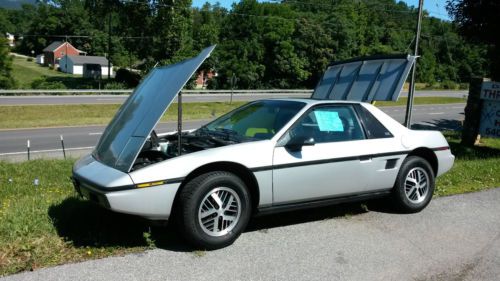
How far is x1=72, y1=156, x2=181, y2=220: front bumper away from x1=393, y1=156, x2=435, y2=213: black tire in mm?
2754

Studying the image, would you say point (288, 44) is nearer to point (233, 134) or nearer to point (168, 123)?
point (168, 123)

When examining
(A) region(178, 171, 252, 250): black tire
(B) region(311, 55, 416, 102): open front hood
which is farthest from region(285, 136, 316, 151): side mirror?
(B) region(311, 55, 416, 102): open front hood

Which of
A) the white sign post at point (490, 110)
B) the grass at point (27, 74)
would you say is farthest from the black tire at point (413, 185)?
the grass at point (27, 74)

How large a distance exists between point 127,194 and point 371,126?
2.92 m

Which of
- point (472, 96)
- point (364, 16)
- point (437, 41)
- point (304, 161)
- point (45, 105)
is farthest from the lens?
point (437, 41)

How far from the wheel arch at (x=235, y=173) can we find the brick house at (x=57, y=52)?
338 ft

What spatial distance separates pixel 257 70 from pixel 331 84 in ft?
186

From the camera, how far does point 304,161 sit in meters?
4.87

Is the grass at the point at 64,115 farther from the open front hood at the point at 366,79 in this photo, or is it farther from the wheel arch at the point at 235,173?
the wheel arch at the point at 235,173

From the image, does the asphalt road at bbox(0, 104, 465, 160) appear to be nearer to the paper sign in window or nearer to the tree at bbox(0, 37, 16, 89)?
the paper sign in window

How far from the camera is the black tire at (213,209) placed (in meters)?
4.23

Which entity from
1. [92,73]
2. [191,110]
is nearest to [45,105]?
[191,110]

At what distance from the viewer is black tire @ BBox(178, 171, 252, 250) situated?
13.9 feet

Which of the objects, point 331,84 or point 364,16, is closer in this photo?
point 331,84
